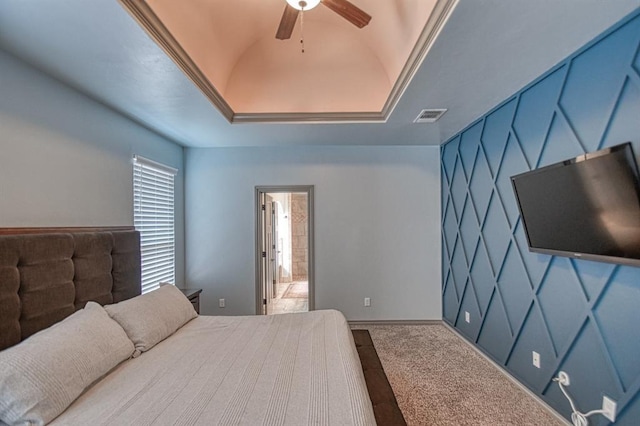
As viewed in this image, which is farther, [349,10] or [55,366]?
[349,10]

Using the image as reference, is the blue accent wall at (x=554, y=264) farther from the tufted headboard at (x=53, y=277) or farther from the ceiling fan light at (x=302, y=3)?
the tufted headboard at (x=53, y=277)

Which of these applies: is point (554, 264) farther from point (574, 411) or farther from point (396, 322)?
point (396, 322)

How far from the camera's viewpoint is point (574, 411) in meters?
2.07

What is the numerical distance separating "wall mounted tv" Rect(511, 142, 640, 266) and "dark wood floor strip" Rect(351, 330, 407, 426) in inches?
57.5

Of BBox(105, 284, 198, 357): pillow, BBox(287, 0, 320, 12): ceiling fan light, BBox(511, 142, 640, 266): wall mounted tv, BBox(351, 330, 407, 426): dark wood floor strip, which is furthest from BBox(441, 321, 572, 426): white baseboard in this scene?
BBox(287, 0, 320, 12): ceiling fan light

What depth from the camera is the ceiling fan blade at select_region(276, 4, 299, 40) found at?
1982 mm

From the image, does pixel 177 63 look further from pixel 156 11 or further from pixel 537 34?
pixel 537 34

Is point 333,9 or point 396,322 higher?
point 333,9

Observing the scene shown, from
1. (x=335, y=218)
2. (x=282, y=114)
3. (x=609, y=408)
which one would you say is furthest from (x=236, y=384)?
(x=335, y=218)

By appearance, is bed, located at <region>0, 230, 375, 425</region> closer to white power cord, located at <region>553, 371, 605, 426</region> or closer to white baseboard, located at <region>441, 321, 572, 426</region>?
white power cord, located at <region>553, 371, 605, 426</region>

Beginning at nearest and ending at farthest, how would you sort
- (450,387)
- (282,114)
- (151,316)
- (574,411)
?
(574,411)
(151,316)
(450,387)
(282,114)

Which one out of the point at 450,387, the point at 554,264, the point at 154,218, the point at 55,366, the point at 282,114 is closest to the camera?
the point at 55,366

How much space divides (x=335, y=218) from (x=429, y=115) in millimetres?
1859

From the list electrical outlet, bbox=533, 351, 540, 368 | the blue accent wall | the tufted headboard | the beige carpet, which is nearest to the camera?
the tufted headboard
